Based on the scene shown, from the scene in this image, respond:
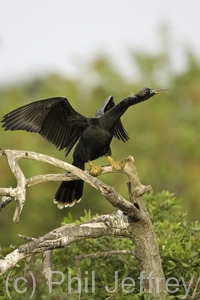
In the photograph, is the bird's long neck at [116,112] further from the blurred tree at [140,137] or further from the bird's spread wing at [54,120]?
the blurred tree at [140,137]

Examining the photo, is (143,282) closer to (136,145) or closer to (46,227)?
(46,227)

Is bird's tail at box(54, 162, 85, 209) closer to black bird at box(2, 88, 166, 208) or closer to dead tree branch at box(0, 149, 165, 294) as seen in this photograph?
black bird at box(2, 88, 166, 208)

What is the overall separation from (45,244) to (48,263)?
2.24 ft

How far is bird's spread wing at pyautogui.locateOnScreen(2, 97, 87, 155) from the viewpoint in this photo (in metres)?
6.66

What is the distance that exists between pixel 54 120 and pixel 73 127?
24 cm

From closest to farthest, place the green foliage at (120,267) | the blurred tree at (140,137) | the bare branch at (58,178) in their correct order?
the bare branch at (58,178) → the green foliage at (120,267) → the blurred tree at (140,137)

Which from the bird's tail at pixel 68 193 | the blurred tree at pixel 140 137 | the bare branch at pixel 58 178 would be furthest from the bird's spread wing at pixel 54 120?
the blurred tree at pixel 140 137

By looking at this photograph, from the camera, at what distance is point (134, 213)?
5570mm

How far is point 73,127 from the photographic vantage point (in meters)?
7.25

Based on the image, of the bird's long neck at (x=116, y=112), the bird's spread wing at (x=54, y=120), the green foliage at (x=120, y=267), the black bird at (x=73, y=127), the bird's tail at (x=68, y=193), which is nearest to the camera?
the green foliage at (x=120, y=267)

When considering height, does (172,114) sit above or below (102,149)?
above

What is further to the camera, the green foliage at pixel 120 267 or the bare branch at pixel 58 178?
the green foliage at pixel 120 267

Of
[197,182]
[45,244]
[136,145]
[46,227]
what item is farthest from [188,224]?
[136,145]

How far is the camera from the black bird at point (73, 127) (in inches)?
268
